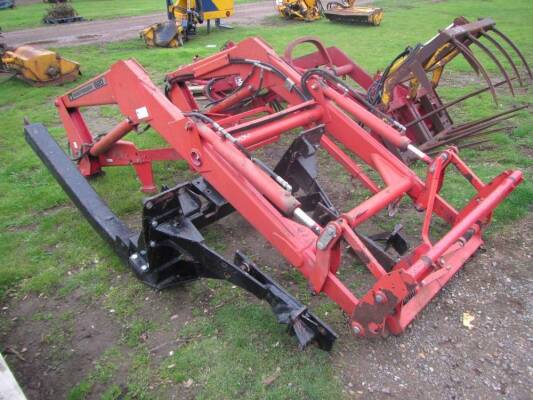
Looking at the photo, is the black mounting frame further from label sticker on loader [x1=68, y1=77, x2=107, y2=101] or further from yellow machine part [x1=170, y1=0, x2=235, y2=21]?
yellow machine part [x1=170, y1=0, x2=235, y2=21]

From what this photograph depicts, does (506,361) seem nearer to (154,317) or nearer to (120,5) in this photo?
(154,317)

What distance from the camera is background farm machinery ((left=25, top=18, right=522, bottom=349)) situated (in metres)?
2.56

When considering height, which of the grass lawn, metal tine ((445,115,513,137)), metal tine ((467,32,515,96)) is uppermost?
metal tine ((467,32,515,96))

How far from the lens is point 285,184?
2551 millimetres

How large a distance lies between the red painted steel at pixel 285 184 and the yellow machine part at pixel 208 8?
1034 centimetres

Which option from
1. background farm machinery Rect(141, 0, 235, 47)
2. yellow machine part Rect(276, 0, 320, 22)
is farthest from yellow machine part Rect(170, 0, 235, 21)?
yellow machine part Rect(276, 0, 320, 22)

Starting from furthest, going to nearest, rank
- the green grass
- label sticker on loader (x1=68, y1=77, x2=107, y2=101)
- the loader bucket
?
the green grass
the loader bucket
label sticker on loader (x1=68, y1=77, x2=107, y2=101)

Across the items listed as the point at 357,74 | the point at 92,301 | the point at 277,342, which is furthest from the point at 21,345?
the point at 357,74

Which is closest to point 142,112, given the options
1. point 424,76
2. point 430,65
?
point 424,76

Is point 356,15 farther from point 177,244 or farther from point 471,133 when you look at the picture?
point 177,244

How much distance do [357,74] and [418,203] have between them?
340 centimetres

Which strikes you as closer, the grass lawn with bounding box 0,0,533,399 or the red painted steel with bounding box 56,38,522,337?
the red painted steel with bounding box 56,38,522,337

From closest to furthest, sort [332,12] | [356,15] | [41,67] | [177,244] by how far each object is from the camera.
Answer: [177,244] < [41,67] < [356,15] < [332,12]

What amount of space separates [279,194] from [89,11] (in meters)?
24.2
